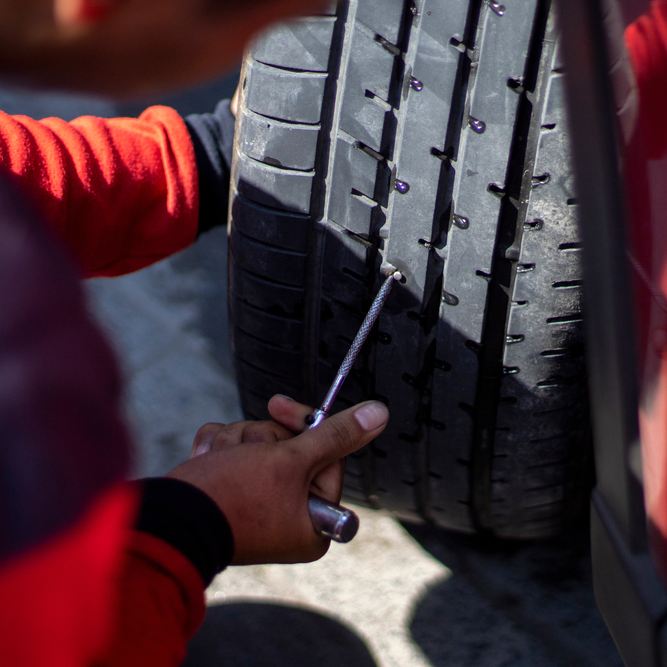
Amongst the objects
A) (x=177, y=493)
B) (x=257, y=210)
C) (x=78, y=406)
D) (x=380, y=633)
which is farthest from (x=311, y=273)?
(x=78, y=406)

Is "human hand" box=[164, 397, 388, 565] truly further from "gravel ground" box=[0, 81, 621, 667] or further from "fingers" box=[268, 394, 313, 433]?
"gravel ground" box=[0, 81, 621, 667]

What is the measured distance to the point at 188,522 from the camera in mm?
809

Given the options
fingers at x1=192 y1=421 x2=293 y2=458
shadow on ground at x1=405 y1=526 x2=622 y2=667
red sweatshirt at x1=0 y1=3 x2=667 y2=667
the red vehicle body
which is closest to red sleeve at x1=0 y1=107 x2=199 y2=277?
red sweatshirt at x1=0 y1=3 x2=667 y2=667

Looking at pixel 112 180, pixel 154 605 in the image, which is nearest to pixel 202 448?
pixel 154 605

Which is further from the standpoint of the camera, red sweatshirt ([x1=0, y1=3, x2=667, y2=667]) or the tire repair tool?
the tire repair tool

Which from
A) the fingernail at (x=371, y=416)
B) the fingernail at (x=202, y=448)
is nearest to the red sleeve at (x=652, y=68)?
the fingernail at (x=371, y=416)

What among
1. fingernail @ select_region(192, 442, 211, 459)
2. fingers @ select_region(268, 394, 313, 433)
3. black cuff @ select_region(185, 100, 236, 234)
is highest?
black cuff @ select_region(185, 100, 236, 234)

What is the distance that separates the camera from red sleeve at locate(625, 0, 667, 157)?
68 centimetres

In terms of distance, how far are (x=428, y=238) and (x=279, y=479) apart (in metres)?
0.28

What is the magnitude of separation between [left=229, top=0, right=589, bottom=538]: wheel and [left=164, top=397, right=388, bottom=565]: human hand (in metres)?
0.16

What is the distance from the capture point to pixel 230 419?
1.55m

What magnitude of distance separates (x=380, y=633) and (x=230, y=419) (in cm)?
43

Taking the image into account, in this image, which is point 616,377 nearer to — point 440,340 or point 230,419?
point 440,340

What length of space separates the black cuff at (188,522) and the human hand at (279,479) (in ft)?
0.06
